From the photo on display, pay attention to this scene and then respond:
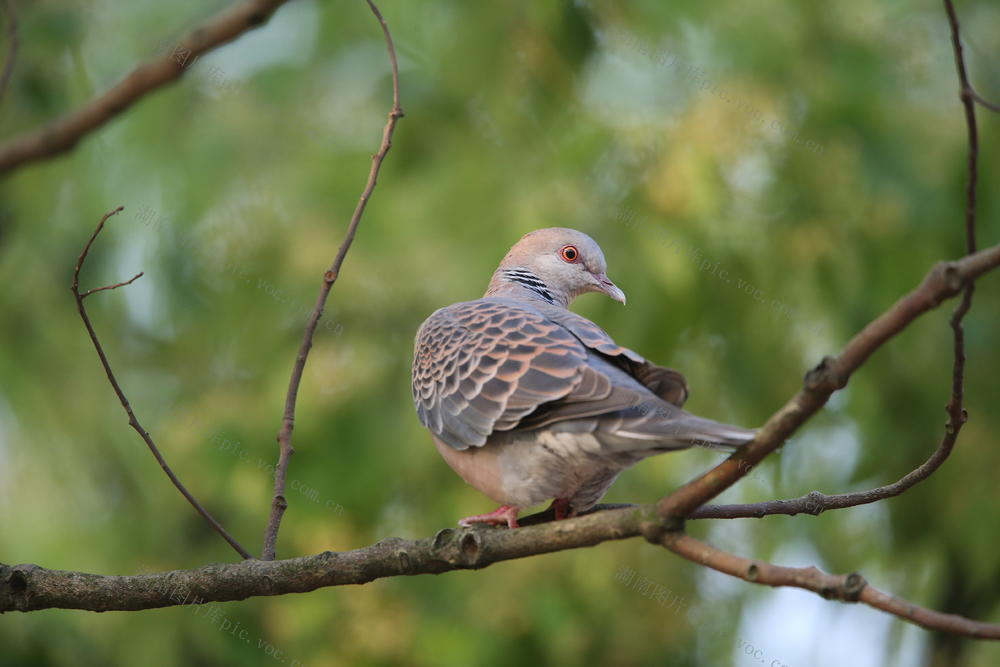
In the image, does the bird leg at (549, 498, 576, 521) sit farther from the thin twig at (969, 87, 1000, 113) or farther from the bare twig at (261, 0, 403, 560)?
the thin twig at (969, 87, 1000, 113)

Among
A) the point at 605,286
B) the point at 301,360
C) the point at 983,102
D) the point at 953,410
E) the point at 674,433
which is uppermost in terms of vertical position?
the point at 983,102

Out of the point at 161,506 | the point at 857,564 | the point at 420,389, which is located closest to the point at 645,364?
the point at 420,389

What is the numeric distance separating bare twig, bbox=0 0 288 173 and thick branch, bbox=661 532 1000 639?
173 cm

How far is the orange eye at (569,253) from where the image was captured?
4.21 meters

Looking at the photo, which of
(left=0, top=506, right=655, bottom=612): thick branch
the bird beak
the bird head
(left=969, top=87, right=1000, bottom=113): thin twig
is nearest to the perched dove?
(left=0, top=506, right=655, bottom=612): thick branch

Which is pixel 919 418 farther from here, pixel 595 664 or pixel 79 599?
pixel 79 599

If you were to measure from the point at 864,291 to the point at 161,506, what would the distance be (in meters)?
4.60

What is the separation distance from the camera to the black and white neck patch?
412cm

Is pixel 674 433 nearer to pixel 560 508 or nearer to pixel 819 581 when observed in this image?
pixel 819 581

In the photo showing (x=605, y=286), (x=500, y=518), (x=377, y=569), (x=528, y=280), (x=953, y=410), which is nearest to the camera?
(x=953, y=410)

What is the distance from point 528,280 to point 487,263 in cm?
111

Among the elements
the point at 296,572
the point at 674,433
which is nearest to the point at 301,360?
the point at 296,572

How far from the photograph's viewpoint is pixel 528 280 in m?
4.16


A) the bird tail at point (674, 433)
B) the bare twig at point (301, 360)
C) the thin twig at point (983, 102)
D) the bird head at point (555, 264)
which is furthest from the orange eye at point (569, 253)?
the thin twig at point (983, 102)
